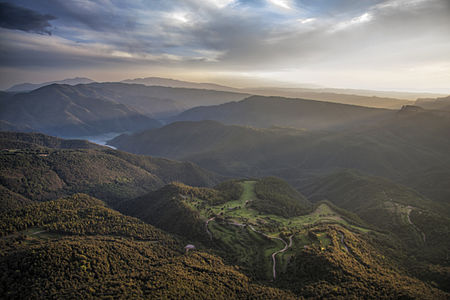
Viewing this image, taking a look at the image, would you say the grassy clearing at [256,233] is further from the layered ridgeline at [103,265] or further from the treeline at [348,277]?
the layered ridgeline at [103,265]

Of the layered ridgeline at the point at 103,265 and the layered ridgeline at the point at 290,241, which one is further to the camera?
the layered ridgeline at the point at 290,241

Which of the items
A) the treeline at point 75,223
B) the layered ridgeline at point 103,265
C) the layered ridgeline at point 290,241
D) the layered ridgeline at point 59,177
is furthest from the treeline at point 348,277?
the layered ridgeline at point 59,177

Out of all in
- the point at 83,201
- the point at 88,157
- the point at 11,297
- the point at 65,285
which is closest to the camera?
the point at 11,297

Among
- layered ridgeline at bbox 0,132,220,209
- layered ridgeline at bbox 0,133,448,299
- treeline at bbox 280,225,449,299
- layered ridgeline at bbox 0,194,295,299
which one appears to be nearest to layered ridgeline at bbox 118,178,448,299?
treeline at bbox 280,225,449,299

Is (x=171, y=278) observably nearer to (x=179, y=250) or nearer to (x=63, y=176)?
(x=179, y=250)

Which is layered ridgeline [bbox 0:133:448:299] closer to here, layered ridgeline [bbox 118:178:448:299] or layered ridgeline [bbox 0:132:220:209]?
layered ridgeline [bbox 118:178:448:299]

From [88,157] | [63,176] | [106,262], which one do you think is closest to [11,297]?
[106,262]
